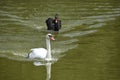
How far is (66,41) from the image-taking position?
54.4 feet

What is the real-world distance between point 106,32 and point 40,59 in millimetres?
4643

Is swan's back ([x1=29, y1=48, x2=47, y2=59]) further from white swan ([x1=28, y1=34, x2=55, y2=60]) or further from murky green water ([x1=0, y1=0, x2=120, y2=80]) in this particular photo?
murky green water ([x1=0, y1=0, x2=120, y2=80])

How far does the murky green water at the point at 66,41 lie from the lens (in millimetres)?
12669

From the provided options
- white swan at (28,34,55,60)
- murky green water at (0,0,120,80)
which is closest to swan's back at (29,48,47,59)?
Result: white swan at (28,34,55,60)

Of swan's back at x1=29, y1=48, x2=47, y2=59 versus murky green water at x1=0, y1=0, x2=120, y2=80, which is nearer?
murky green water at x1=0, y1=0, x2=120, y2=80

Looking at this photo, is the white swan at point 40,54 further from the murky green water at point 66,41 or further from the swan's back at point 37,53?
the murky green water at point 66,41

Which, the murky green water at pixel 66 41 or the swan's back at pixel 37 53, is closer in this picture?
the murky green water at pixel 66 41

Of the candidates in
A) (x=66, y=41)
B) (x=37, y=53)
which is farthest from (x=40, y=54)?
(x=66, y=41)

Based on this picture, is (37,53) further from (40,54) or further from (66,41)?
(66,41)

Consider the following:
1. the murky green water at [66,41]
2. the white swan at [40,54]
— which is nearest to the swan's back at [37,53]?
the white swan at [40,54]

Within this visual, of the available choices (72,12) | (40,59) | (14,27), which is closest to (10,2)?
(72,12)

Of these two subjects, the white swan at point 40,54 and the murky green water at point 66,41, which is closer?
the murky green water at point 66,41

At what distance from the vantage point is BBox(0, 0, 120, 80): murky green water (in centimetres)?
1267

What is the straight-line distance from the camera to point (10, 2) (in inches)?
1148
